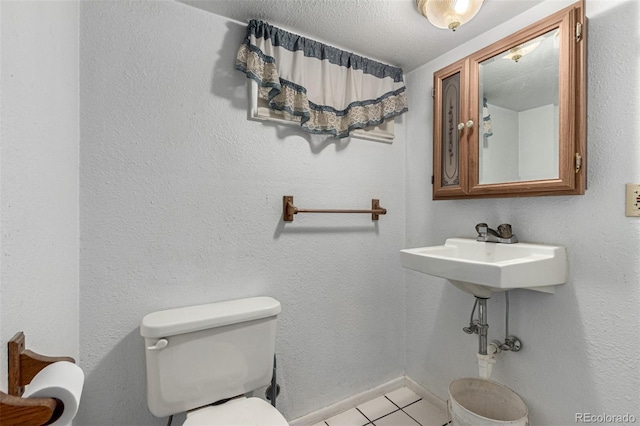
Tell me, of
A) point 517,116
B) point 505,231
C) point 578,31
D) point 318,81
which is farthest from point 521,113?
point 318,81

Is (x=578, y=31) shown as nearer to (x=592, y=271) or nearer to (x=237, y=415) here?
(x=592, y=271)

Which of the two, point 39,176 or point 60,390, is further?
point 39,176

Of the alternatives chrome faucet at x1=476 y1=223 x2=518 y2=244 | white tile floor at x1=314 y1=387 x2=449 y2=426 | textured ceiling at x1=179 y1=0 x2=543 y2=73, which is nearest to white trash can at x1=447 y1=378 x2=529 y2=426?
white tile floor at x1=314 y1=387 x2=449 y2=426

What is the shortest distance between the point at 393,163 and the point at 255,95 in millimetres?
949

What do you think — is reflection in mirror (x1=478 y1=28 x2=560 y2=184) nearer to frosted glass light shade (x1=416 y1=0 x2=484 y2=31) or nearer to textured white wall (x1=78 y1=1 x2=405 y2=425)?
frosted glass light shade (x1=416 y1=0 x2=484 y2=31)

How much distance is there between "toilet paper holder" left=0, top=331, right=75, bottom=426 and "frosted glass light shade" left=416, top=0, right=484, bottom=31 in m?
1.59

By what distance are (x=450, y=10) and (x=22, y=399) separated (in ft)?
5.27

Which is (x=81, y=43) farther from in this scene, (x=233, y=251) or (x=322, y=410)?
(x=322, y=410)

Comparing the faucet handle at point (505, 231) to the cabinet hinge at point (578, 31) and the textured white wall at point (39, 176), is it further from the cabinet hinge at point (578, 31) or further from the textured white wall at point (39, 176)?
the textured white wall at point (39, 176)

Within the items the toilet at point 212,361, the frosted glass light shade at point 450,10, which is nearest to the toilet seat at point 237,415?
the toilet at point 212,361

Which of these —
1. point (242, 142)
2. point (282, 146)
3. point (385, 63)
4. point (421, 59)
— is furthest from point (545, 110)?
point (242, 142)

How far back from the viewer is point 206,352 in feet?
3.82

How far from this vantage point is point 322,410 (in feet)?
5.28

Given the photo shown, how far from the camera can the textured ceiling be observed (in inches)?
50.4
